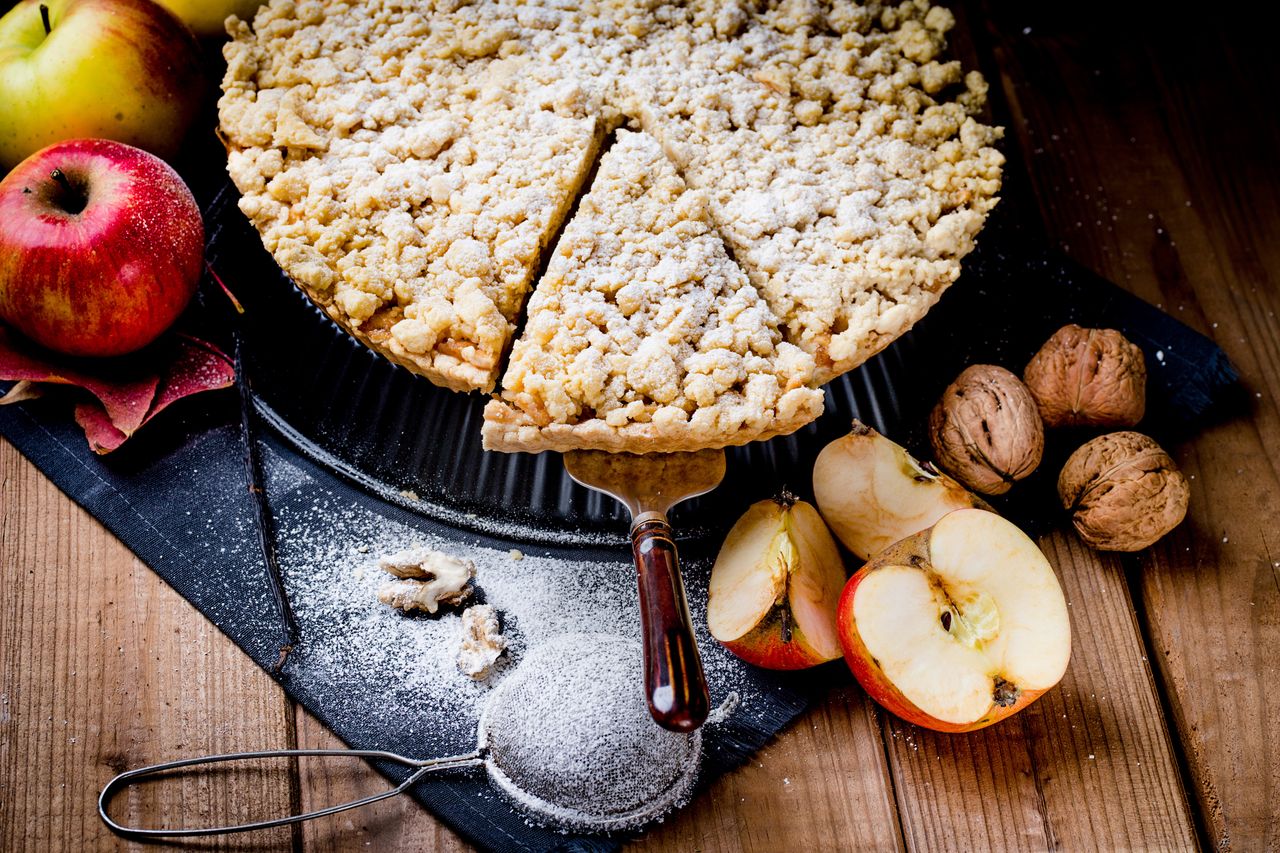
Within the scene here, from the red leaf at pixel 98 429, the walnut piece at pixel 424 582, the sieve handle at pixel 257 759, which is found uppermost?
the red leaf at pixel 98 429

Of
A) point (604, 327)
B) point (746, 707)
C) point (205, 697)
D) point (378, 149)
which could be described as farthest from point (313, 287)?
point (746, 707)

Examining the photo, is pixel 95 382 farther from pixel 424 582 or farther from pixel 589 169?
pixel 589 169

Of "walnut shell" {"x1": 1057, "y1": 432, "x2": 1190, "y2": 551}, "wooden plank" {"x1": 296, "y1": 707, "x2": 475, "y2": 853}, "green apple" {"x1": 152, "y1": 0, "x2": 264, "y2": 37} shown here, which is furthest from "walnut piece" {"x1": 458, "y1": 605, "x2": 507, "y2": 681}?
"green apple" {"x1": 152, "y1": 0, "x2": 264, "y2": 37}

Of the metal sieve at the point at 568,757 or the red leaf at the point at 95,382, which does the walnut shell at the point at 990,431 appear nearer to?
the metal sieve at the point at 568,757

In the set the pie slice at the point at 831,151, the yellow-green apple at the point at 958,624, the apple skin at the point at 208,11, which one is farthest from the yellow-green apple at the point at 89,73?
the yellow-green apple at the point at 958,624

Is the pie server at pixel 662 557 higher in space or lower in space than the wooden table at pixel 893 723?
higher

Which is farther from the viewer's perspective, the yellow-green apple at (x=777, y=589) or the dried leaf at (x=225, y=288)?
the dried leaf at (x=225, y=288)

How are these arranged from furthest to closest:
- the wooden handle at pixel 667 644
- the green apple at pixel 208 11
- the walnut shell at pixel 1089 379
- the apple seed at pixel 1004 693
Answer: the green apple at pixel 208 11, the walnut shell at pixel 1089 379, the apple seed at pixel 1004 693, the wooden handle at pixel 667 644

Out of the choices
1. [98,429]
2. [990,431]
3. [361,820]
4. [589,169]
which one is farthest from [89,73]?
[990,431]
